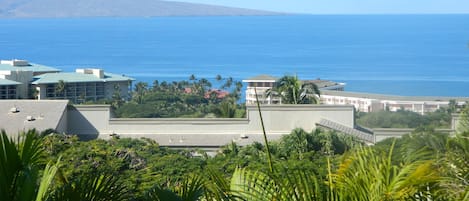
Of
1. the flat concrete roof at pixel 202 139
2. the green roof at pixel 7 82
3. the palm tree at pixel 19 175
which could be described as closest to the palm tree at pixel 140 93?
the green roof at pixel 7 82

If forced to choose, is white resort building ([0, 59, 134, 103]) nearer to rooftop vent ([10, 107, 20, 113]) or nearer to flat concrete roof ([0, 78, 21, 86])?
flat concrete roof ([0, 78, 21, 86])

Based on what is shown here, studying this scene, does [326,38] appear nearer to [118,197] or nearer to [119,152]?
[119,152]

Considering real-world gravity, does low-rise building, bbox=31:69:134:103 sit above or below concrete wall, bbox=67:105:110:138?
above

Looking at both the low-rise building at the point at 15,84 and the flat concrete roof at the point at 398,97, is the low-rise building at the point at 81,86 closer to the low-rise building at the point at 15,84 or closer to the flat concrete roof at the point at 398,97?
the low-rise building at the point at 15,84

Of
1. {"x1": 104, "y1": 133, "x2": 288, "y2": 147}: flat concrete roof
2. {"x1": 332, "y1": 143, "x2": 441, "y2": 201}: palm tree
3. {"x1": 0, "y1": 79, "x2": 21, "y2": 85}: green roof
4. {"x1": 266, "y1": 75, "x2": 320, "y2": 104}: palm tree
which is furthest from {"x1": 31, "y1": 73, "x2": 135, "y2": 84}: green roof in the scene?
{"x1": 332, "y1": 143, "x2": 441, "y2": 201}: palm tree

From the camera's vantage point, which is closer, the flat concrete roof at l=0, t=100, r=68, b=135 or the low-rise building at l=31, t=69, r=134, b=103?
the flat concrete roof at l=0, t=100, r=68, b=135

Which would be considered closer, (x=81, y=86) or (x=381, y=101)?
(x=381, y=101)

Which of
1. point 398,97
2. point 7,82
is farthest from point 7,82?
point 398,97

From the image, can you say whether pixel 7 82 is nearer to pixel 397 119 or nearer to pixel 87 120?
pixel 87 120
